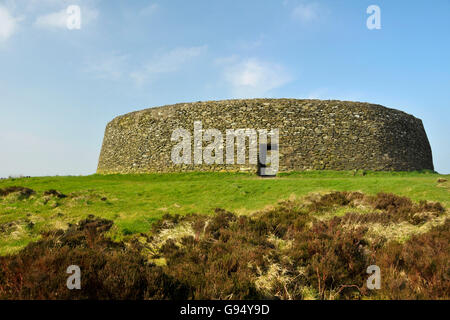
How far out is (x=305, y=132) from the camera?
81.7 feet

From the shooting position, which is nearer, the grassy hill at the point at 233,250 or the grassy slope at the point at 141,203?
the grassy hill at the point at 233,250

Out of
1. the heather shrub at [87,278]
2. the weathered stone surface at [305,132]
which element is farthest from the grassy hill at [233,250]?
the weathered stone surface at [305,132]

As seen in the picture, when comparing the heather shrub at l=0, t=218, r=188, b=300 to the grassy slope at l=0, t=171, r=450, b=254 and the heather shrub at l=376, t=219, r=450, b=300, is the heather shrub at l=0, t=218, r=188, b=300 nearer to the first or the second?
the grassy slope at l=0, t=171, r=450, b=254

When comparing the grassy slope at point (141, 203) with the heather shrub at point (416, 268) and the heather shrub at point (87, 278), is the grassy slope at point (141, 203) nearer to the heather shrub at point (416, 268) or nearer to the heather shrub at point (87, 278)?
the heather shrub at point (87, 278)

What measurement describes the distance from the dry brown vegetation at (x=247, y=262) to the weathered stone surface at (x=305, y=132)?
1677cm

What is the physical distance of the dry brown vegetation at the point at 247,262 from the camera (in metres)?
3.88

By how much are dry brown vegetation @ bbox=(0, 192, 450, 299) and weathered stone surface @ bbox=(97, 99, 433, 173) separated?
1677 cm

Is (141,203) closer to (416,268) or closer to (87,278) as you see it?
(87,278)

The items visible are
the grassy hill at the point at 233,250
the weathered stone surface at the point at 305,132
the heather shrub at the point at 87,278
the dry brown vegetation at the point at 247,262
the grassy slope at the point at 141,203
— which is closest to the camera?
the heather shrub at the point at 87,278

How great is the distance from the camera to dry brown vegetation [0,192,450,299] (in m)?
3.88

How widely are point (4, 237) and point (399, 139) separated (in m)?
30.6

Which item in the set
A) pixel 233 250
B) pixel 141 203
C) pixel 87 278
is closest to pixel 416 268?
pixel 233 250
